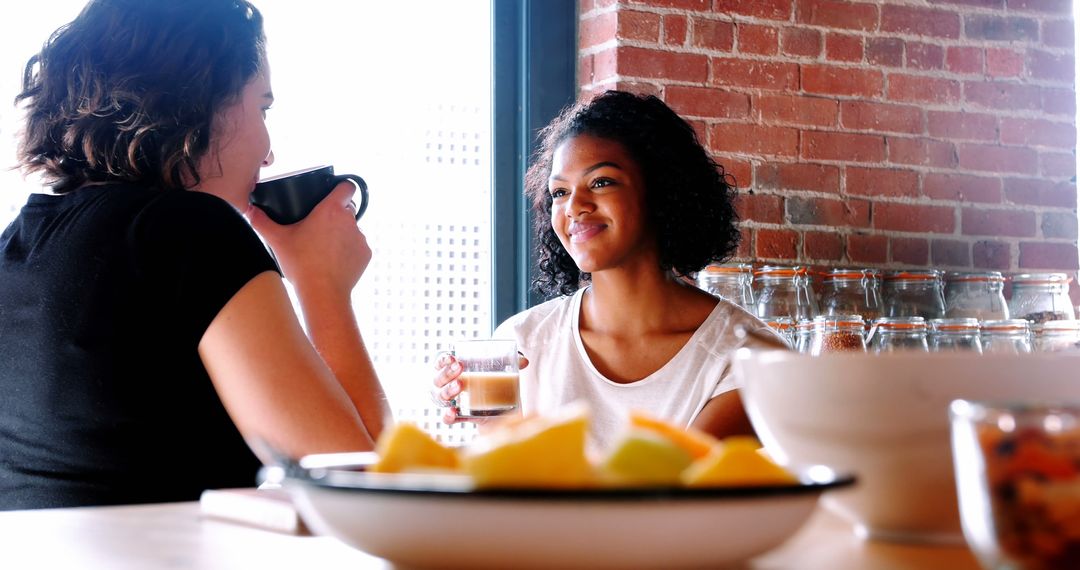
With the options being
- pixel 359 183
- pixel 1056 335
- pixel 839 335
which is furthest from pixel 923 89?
pixel 359 183

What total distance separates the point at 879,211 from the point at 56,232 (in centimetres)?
236

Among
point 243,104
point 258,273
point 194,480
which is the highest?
point 243,104

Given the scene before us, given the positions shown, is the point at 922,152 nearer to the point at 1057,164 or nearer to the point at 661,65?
the point at 1057,164

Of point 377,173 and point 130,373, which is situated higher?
point 377,173

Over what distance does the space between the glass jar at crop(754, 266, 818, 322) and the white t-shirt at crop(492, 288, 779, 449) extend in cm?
33

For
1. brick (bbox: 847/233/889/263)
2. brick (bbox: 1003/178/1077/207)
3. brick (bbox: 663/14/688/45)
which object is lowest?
brick (bbox: 847/233/889/263)

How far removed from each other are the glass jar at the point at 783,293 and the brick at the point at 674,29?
60 cm

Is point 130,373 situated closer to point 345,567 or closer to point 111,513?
point 111,513

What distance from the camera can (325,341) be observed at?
5.20 ft

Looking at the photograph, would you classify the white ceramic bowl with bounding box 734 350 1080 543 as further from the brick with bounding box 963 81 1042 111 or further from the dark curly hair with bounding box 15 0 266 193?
the brick with bounding box 963 81 1042 111

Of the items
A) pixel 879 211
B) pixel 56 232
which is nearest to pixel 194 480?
pixel 56 232

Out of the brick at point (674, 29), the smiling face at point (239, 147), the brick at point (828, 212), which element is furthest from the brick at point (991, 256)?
the smiling face at point (239, 147)

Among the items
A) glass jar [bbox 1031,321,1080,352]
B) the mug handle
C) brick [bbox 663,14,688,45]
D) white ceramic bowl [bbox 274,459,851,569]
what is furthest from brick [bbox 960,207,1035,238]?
white ceramic bowl [bbox 274,459,851,569]

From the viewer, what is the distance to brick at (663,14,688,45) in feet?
9.55
